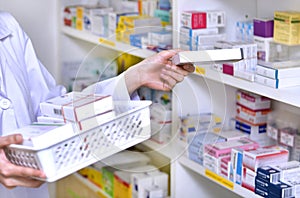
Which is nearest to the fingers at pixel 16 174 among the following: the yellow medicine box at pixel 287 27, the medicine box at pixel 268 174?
the medicine box at pixel 268 174

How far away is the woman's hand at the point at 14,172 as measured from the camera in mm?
1204

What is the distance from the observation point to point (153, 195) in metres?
2.30

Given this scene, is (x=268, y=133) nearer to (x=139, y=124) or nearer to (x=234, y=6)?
(x=234, y=6)

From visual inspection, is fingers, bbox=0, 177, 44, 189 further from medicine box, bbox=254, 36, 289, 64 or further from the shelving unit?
medicine box, bbox=254, 36, 289, 64

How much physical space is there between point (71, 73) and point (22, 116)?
1388mm

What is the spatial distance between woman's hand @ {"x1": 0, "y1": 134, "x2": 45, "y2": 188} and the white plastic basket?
0.01m

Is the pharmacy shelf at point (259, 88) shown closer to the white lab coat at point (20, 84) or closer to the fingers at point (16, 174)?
the white lab coat at point (20, 84)

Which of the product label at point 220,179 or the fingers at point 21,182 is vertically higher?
the fingers at point 21,182

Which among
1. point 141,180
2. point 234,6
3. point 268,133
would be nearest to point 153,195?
point 141,180

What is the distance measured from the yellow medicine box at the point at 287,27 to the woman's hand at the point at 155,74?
418mm

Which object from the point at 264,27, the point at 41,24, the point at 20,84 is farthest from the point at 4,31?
the point at 41,24

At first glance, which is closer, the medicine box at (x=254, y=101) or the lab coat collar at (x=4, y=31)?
the lab coat collar at (x=4, y=31)

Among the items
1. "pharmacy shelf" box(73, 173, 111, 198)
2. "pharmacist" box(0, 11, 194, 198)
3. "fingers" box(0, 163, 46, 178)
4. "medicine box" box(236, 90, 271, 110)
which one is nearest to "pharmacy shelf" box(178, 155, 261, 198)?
"medicine box" box(236, 90, 271, 110)

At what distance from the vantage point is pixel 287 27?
5.84 ft
